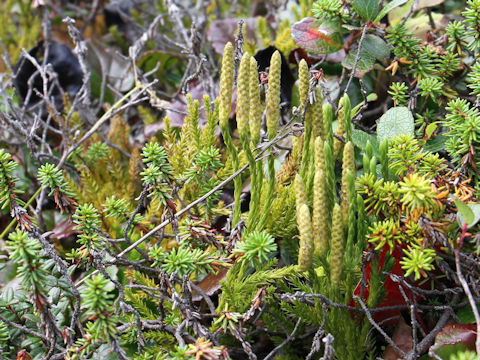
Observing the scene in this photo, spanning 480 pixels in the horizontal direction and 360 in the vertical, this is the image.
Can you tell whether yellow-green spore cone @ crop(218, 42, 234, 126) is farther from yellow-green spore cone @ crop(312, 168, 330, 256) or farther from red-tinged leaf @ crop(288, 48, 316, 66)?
red-tinged leaf @ crop(288, 48, 316, 66)

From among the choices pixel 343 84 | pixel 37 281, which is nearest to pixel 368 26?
pixel 343 84

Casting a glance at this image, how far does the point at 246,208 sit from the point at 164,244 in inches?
9.8

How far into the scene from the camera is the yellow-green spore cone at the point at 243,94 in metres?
0.92

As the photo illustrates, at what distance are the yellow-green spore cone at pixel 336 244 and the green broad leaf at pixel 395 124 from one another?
305 mm

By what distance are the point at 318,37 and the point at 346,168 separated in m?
0.60

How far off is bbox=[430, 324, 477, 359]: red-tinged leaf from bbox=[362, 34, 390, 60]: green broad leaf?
2.44 feet

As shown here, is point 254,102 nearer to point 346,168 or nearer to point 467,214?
point 346,168

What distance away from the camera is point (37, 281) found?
0.82m

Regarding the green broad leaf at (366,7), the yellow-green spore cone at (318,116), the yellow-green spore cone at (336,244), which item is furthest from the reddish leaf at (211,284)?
the green broad leaf at (366,7)

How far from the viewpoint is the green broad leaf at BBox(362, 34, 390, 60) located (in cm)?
134

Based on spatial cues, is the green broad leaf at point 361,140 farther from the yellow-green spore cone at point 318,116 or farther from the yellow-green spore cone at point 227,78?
the yellow-green spore cone at point 227,78

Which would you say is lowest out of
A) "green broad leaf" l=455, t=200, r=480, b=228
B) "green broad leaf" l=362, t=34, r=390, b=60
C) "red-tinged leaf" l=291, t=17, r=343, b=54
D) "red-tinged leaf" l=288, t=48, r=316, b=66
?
"green broad leaf" l=455, t=200, r=480, b=228

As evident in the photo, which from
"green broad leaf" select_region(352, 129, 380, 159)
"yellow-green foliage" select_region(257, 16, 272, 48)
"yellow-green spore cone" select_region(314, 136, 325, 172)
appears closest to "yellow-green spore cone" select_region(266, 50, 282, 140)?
"yellow-green spore cone" select_region(314, 136, 325, 172)

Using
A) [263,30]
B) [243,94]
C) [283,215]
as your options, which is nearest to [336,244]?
[283,215]
